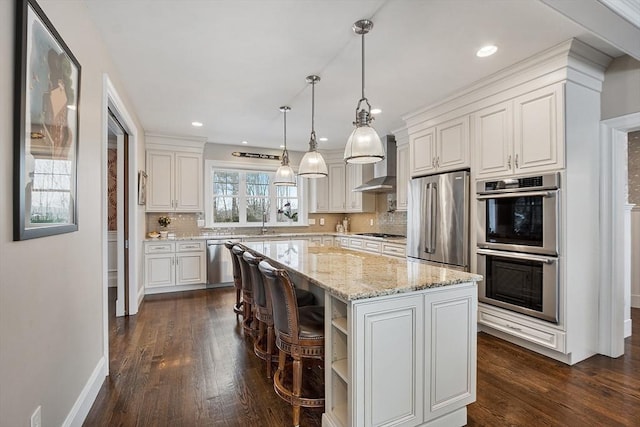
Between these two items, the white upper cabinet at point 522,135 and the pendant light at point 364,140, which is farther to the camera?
the white upper cabinet at point 522,135

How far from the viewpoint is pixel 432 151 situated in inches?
146

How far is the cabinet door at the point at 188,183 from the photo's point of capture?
5.23m

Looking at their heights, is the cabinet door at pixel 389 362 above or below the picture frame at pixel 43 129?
below

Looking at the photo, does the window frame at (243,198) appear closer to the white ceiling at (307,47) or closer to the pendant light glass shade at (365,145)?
the white ceiling at (307,47)

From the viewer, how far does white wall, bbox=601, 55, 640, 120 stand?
2.56 meters

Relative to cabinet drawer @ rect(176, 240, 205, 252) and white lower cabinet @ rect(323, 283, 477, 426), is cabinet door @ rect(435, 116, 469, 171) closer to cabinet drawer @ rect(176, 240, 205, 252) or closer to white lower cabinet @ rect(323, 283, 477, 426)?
white lower cabinet @ rect(323, 283, 477, 426)

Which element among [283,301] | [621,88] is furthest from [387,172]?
[283,301]

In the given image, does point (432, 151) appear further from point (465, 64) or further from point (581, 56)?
point (581, 56)

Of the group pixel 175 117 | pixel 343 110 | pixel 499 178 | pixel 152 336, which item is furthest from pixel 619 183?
pixel 175 117

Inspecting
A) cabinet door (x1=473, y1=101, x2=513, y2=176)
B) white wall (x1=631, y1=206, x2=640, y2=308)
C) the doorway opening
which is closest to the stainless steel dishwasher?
the doorway opening

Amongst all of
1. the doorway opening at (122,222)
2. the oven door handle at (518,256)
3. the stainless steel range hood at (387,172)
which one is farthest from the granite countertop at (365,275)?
the stainless steel range hood at (387,172)

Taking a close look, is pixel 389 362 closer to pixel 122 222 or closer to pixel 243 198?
pixel 122 222

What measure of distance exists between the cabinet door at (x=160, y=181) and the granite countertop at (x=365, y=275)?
3.26m

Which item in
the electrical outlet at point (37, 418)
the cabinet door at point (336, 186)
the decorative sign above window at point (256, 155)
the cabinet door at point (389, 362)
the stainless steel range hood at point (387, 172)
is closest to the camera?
the electrical outlet at point (37, 418)
